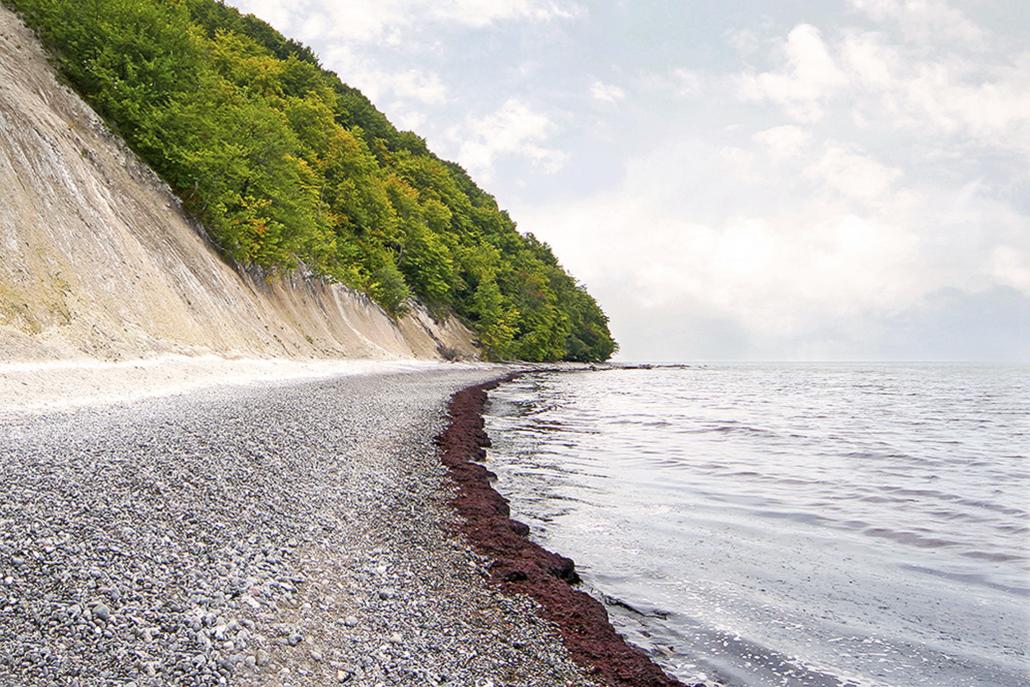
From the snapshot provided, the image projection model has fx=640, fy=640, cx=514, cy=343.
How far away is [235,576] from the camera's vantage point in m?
5.96

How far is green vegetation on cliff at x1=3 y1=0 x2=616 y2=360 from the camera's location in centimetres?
3247

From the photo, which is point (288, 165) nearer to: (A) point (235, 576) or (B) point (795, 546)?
(B) point (795, 546)

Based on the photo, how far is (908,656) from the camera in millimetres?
6371

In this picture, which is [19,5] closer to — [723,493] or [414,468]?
[414,468]

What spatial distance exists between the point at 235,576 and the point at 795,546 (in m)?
8.05

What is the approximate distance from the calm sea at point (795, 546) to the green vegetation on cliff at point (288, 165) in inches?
942

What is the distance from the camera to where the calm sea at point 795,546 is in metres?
6.38

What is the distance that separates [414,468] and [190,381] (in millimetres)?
13483

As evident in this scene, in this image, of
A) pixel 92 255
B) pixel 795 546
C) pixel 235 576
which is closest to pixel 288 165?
pixel 92 255

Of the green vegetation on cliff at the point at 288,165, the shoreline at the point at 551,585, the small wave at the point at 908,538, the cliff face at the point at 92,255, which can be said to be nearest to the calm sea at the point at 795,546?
the small wave at the point at 908,538

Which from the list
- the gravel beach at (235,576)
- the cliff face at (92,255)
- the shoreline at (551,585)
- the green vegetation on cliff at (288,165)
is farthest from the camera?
the green vegetation on cliff at (288,165)

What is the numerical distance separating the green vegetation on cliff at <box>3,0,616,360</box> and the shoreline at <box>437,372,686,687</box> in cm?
3035

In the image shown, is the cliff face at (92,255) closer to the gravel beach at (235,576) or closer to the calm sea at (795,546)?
the gravel beach at (235,576)

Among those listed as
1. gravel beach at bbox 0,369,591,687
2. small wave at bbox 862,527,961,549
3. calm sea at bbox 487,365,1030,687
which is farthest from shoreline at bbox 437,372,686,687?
small wave at bbox 862,527,961,549
